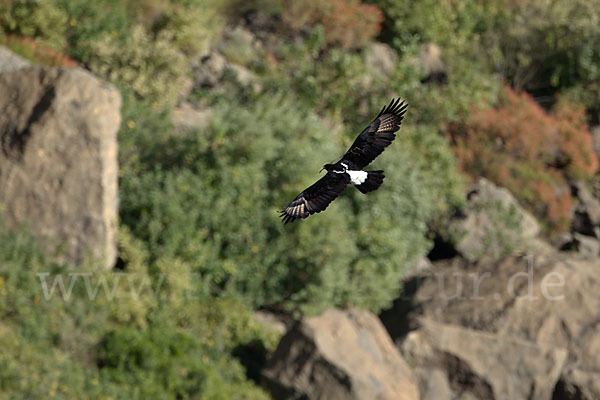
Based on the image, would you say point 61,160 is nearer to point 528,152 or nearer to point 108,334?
point 108,334

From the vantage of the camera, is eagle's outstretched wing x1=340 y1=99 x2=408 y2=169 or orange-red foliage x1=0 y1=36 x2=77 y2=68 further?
orange-red foliage x1=0 y1=36 x2=77 y2=68

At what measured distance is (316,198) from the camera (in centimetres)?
570

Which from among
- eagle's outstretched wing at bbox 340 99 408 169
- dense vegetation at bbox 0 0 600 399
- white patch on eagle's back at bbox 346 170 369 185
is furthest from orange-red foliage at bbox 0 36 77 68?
white patch on eagle's back at bbox 346 170 369 185

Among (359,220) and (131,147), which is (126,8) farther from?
(359,220)

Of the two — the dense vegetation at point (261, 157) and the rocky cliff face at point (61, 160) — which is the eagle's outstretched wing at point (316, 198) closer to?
the dense vegetation at point (261, 157)

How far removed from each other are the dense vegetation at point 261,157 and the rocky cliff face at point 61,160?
1.03 feet

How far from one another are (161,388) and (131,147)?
3.32 metres

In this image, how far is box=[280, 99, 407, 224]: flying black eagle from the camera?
5.50 m

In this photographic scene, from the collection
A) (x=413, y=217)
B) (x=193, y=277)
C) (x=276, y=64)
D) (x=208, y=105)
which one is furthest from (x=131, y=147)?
(x=276, y=64)

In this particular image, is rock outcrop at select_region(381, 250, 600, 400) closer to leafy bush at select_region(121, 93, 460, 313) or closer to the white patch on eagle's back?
leafy bush at select_region(121, 93, 460, 313)

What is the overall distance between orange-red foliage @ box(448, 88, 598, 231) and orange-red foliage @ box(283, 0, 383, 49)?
2803mm

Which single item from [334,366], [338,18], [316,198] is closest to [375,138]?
[316,198]

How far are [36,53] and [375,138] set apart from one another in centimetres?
757

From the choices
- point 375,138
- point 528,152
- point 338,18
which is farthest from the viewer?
point 338,18
